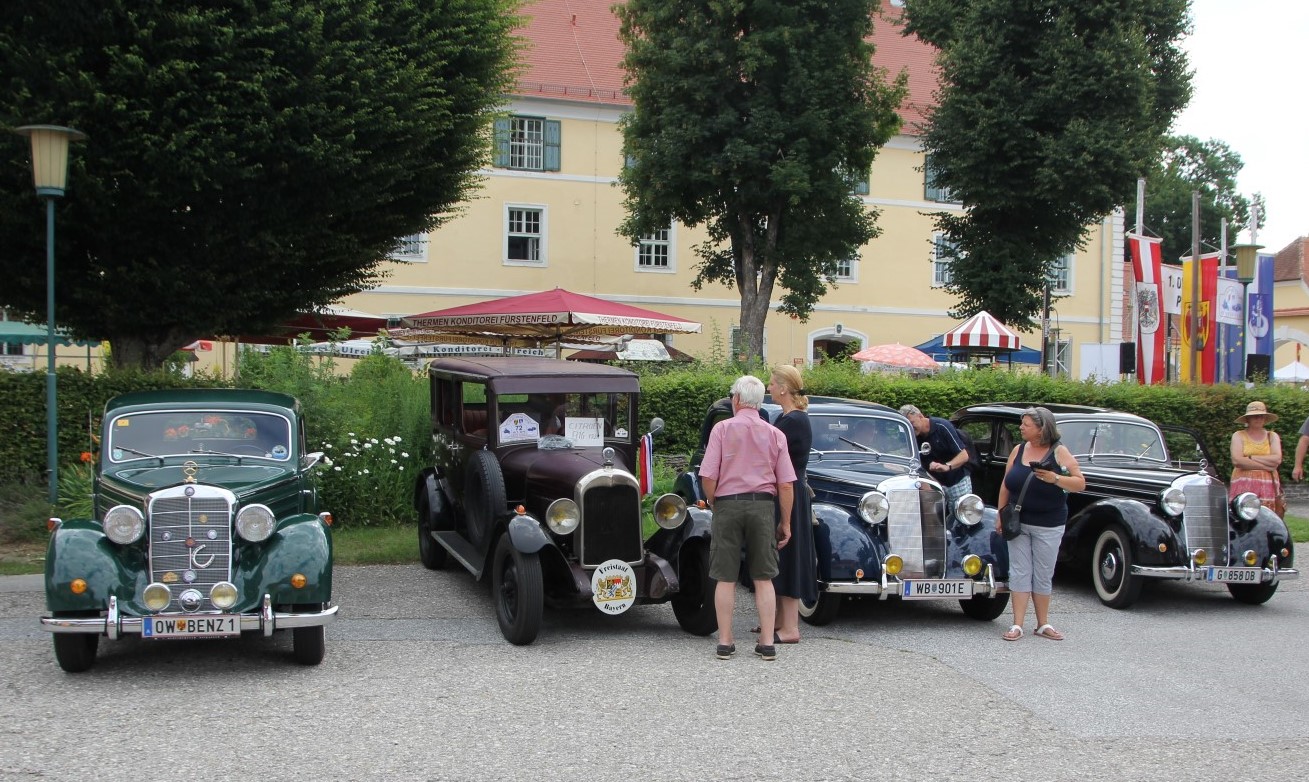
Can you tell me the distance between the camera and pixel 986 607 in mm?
8812

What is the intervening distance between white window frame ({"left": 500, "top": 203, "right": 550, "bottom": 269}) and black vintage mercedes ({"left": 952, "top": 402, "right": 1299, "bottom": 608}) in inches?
843

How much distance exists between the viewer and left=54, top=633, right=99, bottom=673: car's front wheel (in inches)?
248

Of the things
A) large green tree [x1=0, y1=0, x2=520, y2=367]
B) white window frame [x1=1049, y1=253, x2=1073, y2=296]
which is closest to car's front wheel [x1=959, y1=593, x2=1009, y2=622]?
large green tree [x1=0, y1=0, x2=520, y2=367]

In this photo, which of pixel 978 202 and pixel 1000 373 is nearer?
pixel 1000 373

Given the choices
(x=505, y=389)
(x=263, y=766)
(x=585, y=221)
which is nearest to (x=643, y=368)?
(x=505, y=389)

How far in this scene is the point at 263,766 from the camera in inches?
195

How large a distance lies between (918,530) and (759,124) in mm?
17202

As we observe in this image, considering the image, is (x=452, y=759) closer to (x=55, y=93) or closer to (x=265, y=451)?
(x=265, y=451)

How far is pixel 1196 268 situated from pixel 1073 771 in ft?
49.1

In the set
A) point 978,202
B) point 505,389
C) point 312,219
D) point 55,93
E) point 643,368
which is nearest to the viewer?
point 505,389

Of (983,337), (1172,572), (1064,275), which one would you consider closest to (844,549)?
(1172,572)

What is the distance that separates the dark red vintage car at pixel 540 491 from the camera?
7.55 metres

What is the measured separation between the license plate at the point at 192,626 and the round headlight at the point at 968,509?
209 inches

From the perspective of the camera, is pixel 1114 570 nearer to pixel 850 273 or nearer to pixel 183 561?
pixel 183 561
